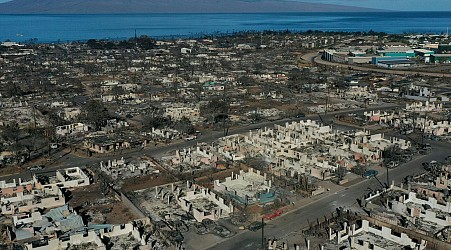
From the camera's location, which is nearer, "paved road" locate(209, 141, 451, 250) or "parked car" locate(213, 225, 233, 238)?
"paved road" locate(209, 141, 451, 250)

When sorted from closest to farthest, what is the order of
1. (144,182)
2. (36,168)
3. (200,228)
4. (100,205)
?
(200,228) → (100,205) → (144,182) → (36,168)

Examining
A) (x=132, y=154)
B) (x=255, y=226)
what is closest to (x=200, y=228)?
(x=255, y=226)

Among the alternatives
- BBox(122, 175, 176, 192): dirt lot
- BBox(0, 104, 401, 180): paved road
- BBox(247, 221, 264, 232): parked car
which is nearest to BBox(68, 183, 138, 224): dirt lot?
BBox(122, 175, 176, 192): dirt lot

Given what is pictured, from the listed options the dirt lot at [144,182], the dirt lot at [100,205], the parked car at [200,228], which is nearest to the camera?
the parked car at [200,228]

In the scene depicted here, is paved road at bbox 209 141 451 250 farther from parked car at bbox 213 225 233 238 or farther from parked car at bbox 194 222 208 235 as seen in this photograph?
parked car at bbox 194 222 208 235

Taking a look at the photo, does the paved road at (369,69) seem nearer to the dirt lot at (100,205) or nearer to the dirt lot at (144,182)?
the dirt lot at (144,182)

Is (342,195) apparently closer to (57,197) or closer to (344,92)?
(57,197)

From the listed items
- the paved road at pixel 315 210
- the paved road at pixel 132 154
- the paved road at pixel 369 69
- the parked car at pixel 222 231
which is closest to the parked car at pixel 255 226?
the paved road at pixel 315 210

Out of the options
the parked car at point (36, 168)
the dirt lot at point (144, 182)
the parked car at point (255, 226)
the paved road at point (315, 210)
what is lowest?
the parked car at point (36, 168)

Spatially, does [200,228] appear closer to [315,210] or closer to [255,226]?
[255,226]
